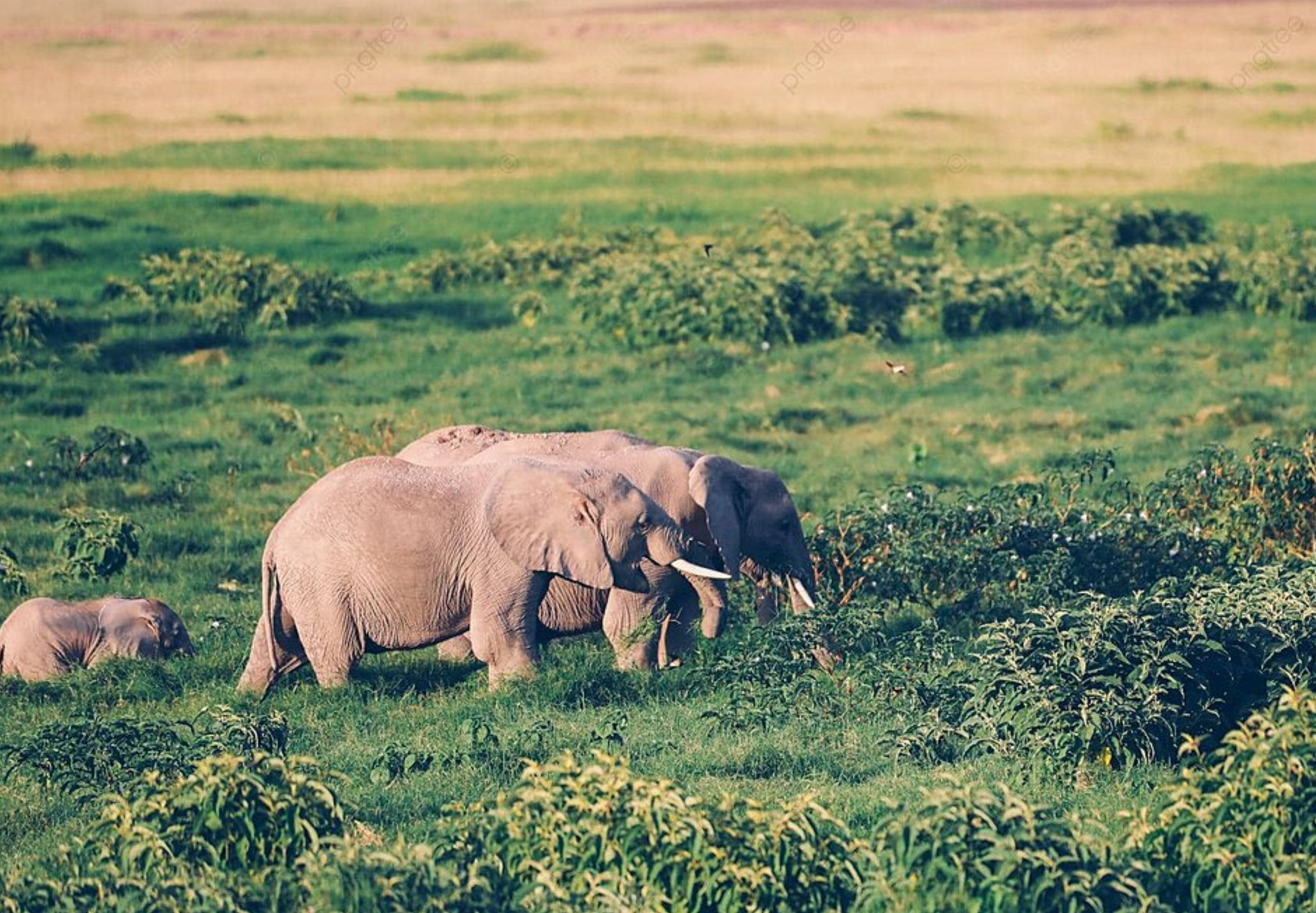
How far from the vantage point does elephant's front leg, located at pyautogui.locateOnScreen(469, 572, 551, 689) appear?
15.6 m

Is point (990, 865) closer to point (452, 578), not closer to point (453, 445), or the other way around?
point (452, 578)

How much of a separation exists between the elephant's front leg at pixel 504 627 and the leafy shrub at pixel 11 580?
4.76m

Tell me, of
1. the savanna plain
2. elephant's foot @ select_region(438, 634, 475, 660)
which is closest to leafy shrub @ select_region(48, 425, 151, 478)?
the savanna plain

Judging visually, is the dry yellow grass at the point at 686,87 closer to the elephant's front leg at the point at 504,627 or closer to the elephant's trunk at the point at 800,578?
the elephant's trunk at the point at 800,578

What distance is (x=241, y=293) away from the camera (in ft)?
94.7

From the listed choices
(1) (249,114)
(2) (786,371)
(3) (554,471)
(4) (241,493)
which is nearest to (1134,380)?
(2) (786,371)

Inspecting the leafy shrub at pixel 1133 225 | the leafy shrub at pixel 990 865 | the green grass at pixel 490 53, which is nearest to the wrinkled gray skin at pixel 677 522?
the leafy shrub at pixel 990 865

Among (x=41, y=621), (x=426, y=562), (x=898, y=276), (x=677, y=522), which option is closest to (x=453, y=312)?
(x=898, y=276)

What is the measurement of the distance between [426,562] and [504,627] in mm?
699

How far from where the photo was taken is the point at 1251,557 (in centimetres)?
1838

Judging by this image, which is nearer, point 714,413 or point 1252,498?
point 1252,498

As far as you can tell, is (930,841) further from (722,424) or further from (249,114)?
(249,114)

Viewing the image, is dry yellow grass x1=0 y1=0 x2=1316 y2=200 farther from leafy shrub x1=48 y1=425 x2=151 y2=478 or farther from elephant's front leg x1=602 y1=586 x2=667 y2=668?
elephant's front leg x1=602 y1=586 x2=667 y2=668

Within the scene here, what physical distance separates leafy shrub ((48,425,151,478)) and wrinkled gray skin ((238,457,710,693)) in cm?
683
